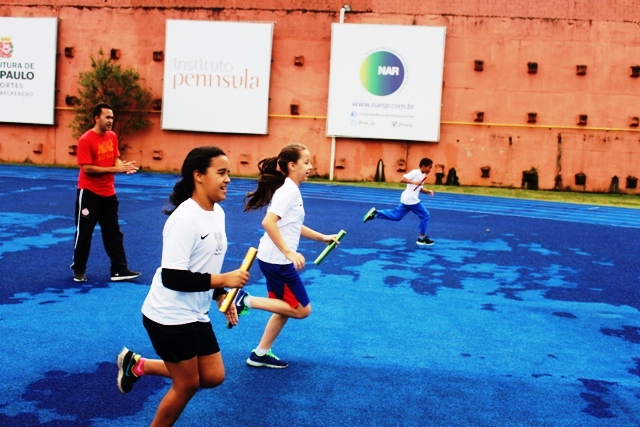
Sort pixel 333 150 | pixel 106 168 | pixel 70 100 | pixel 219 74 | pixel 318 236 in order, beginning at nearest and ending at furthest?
pixel 318 236
pixel 106 168
pixel 333 150
pixel 219 74
pixel 70 100

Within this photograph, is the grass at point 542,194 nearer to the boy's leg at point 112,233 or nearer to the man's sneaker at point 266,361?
the boy's leg at point 112,233

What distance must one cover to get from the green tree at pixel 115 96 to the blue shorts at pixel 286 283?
22.4 metres

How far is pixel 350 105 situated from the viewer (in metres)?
26.0

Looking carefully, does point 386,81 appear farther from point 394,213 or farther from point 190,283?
point 190,283

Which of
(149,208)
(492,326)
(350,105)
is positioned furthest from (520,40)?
(492,326)

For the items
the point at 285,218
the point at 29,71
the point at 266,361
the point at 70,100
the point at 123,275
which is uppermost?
the point at 29,71

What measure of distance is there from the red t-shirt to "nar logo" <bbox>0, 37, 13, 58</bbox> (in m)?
22.1

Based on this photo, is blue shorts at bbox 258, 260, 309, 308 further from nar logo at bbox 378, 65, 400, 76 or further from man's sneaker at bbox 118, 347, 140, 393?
nar logo at bbox 378, 65, 400, 76

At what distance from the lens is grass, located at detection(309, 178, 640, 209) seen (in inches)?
874

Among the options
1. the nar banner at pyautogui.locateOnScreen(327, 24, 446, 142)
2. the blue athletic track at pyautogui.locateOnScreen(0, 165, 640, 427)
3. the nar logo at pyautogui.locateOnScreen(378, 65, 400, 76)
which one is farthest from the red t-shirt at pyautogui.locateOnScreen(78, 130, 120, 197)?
the nar logo at pyautogui.locateOnScreen(378, 65, 400, 76)

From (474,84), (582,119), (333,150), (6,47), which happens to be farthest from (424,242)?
(6,47)

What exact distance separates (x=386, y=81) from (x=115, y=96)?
974 centimetres

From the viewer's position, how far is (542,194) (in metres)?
Result: 24.1

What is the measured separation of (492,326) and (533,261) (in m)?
4.25
